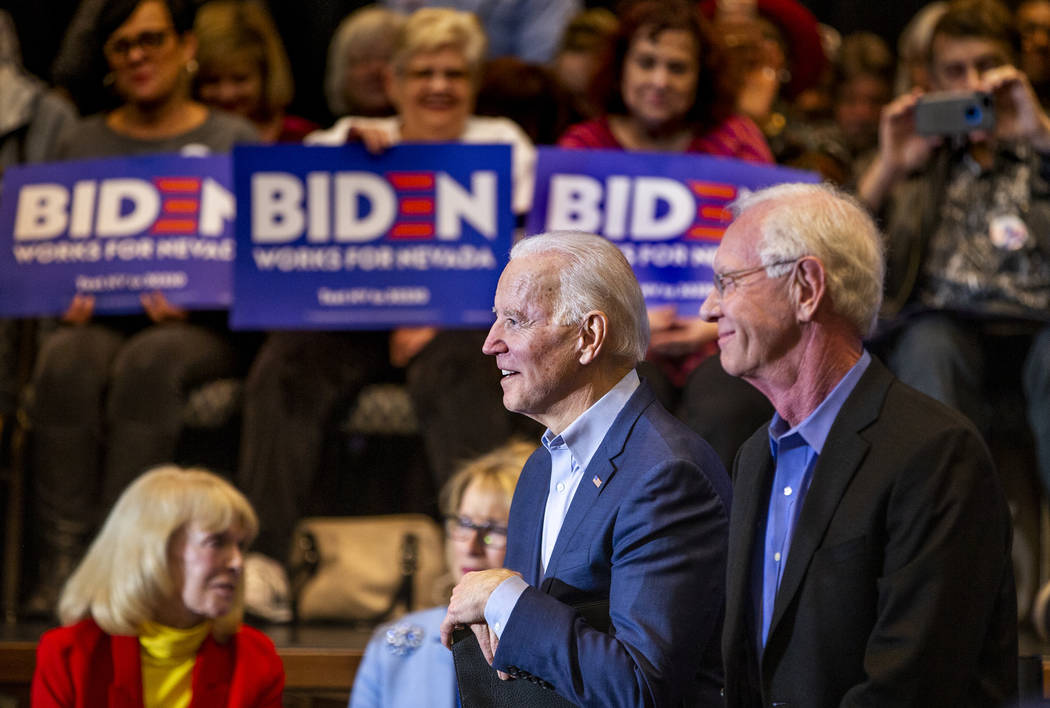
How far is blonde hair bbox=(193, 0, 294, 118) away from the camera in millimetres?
5293

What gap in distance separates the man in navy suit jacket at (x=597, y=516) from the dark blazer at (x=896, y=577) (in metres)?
0.15

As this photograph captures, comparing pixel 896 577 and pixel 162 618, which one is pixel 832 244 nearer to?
pixel 896 577

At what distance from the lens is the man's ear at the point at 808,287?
2387 millimetres

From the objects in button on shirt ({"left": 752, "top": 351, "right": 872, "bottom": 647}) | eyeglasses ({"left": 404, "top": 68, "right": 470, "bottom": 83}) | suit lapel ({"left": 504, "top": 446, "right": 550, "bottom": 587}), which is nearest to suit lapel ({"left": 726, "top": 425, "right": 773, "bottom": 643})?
button on shirt ({"left": 752, "top": 351, "right": 872, "bottom": 647})

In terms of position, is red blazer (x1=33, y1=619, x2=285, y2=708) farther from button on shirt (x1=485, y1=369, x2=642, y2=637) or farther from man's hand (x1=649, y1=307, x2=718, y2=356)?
man's hand (x1=649, y1=307, x2=718, y2=356)

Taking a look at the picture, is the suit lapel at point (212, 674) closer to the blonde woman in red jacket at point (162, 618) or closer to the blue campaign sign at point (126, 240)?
the blonde woman in red jacket at point (162, 618)

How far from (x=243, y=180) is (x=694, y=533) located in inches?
106

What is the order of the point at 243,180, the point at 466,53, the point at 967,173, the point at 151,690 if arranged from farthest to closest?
the point at 466,53, the point at 243,180, the point at 967,173, the point at 151,690

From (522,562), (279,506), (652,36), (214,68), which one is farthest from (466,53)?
(522,562)

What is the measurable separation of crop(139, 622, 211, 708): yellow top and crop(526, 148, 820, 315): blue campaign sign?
1740 millimetres

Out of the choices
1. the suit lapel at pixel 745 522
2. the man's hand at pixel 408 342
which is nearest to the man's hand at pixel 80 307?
the man's hand at pixel 408 342

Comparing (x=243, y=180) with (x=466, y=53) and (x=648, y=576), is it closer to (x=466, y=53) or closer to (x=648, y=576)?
(x=466, y=53)

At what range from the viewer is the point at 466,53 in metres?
4.71

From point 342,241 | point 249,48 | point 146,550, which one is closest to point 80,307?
point 342,241
